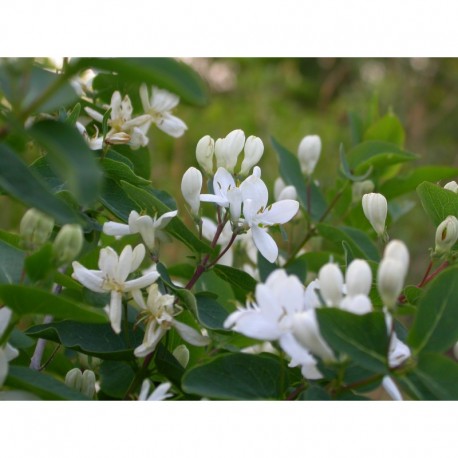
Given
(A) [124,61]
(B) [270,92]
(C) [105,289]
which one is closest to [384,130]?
(C) [105,289]

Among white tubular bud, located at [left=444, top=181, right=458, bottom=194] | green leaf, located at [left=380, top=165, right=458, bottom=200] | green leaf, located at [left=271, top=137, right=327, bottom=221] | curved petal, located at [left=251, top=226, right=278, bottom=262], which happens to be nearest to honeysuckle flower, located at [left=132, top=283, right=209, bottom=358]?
curved petal, located at [left=251, top=226, right=278, bottom=262]

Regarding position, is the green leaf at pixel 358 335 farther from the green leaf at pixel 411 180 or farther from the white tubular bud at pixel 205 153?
the green leaf at pixel 411 180

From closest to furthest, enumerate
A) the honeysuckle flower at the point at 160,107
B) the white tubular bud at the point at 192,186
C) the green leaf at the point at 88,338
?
the green leaf at the point at 88,338
the white tubular bud at the point at 192,186
the honeysuckle flower at the point at 160,107

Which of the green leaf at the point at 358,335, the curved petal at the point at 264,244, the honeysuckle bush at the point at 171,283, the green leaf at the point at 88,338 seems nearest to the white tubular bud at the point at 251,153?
the honeysuckle bush at the point at 171,283

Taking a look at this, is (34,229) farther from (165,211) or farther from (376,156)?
(376,156)

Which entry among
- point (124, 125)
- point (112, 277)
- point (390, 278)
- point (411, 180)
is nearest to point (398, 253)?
point (390, 278)

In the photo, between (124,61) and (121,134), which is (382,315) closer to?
(124,61)
